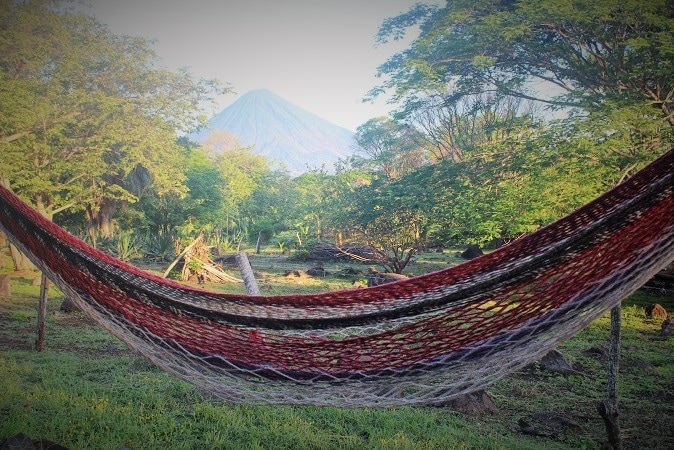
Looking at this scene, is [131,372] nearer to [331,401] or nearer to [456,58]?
[331,401]

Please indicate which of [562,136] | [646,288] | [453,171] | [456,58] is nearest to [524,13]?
[456,58]

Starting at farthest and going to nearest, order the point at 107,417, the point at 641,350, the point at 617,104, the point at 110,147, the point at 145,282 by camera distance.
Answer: the point at 110,147
the point at 617,104
the point at 641,350
the point at 107,417
the point at 145,282

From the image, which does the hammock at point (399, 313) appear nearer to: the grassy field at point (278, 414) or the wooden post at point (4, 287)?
the grassy field at point (278, 414)

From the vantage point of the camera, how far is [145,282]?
1.62 meters

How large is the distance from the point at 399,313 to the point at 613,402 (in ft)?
3.22

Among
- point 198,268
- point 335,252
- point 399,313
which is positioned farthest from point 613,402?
point 335,252

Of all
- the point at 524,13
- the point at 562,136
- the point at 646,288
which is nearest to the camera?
the point at 646,288

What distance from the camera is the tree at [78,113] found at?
25.0 ft

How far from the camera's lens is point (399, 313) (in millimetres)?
1308

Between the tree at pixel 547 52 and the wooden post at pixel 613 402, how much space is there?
5178 mm

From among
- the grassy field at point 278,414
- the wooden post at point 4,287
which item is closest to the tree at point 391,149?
the wooden post at point 4,287

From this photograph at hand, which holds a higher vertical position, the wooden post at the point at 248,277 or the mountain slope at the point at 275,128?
the mountain slope at the point at 275,128

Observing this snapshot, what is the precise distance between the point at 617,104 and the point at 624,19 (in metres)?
1.18

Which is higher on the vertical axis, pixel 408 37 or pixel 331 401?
pixel 408 37
